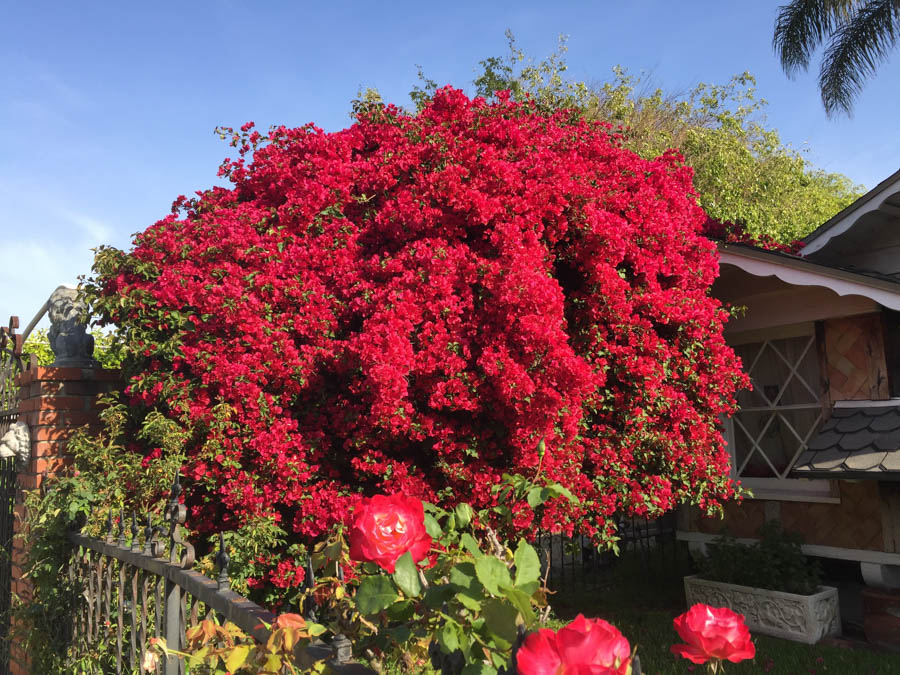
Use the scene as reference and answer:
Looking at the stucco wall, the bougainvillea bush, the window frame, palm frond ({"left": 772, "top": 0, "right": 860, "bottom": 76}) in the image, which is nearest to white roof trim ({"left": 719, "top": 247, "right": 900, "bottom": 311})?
the bougainvillea bush

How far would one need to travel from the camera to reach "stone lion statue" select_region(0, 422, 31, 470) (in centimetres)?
537

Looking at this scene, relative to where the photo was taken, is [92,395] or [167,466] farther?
[92,395]

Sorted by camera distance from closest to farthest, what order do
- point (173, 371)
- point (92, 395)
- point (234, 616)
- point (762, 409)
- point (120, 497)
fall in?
point (234, 616)
point (120, 497)
point (173, 371)
point (92, 395)
point (762, 409)

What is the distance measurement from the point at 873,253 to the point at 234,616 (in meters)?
→ 8.07

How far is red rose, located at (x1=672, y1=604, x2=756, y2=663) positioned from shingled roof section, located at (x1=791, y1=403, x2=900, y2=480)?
16.0ft

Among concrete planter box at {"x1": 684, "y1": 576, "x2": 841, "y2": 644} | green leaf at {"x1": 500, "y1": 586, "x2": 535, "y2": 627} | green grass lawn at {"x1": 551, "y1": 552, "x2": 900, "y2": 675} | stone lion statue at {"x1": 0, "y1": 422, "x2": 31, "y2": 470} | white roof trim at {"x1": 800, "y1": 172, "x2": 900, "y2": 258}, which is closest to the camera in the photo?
green leaf at {"x1": 500, "y1": 586, "x2": 535, "y2": 627}

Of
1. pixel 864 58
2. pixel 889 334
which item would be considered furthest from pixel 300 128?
pixel 864 58

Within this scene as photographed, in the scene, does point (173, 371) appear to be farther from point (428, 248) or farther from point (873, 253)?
point (873, 253)

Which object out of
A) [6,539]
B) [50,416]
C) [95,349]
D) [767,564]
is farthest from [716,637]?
[95,349]

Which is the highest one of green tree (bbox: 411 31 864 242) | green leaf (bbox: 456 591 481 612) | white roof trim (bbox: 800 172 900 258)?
green tree (bbox: 411 31 864 242)

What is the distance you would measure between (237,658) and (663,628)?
590cm

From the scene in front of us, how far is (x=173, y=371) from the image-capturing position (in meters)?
5.23

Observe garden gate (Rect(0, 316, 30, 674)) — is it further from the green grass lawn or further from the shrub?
the shrub

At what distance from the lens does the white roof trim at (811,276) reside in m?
5.86
